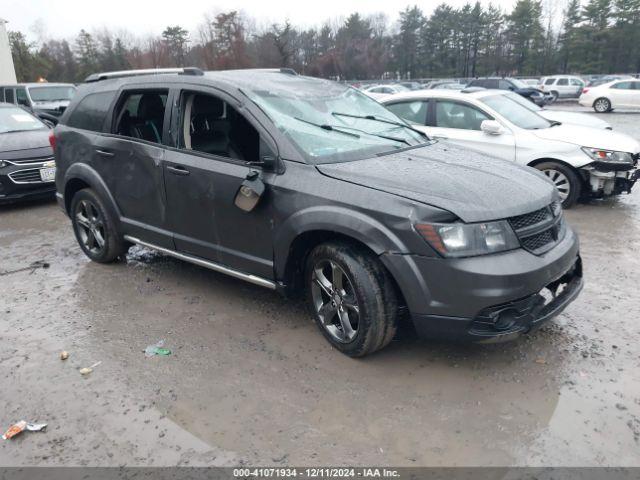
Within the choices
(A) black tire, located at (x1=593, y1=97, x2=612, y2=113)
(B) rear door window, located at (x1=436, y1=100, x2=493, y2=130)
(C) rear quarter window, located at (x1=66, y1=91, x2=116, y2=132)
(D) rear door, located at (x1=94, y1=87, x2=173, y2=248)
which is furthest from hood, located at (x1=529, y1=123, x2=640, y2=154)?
(A) black tire, located at (x1=593, y1=97, x2=612, y2=113)

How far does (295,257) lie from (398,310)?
810 mm

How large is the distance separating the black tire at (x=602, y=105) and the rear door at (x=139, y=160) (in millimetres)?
24008

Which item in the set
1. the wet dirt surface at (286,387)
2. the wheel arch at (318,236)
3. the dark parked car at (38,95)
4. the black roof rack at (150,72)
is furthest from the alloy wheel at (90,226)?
the dark parked car at (38,95)

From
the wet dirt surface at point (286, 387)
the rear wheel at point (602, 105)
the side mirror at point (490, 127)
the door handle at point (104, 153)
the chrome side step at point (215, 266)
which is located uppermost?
the door handle at point (104, 153)

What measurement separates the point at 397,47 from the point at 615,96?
55094 millimetres

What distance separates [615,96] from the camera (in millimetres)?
22859

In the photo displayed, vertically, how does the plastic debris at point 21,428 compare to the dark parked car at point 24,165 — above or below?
below

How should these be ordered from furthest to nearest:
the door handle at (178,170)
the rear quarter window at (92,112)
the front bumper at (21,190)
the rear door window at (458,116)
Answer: the front bumper at (21,190)
the rear door window at (458,116)
the rear quarter window at (92,112)
the door handle at (178,170)

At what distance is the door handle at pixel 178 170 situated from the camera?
4.02 m

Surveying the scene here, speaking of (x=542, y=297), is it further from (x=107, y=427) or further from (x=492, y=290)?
(x=107, y=427)

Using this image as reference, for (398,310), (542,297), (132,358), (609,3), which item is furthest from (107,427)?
(609,3)

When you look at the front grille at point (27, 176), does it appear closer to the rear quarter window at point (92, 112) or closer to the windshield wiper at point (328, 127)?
the rear quarter window at point (92, 112)

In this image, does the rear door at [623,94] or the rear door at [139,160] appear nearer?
the rear door at [139,160]

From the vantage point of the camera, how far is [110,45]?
7369cm
